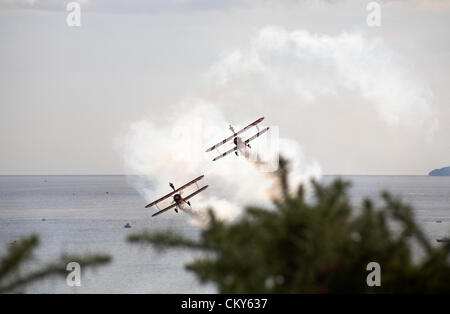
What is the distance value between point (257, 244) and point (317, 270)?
46 cm

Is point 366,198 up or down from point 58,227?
down

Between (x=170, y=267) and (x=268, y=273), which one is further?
(x=170, y=267)

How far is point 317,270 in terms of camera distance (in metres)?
5.41
